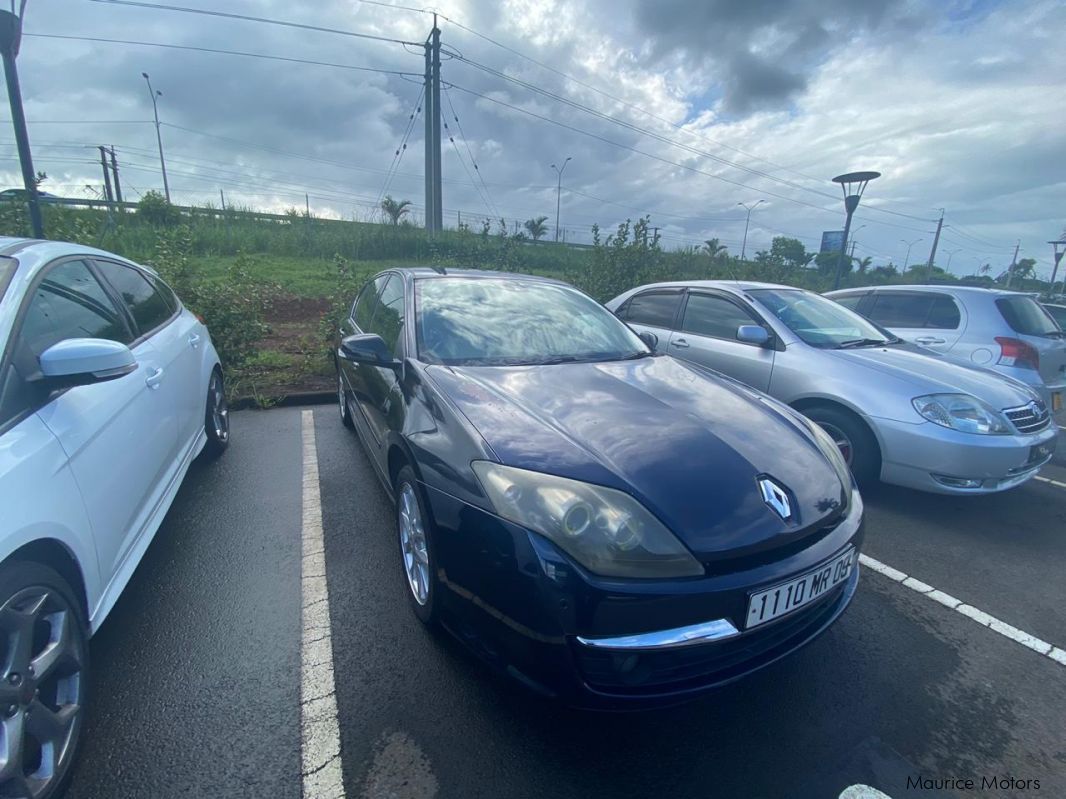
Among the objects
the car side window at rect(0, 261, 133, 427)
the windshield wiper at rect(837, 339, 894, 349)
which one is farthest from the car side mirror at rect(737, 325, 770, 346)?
the car side window at rect(0, 261, 133, 427)

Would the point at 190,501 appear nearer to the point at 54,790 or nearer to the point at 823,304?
the point at 54,790

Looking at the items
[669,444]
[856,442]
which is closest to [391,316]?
[669,444]

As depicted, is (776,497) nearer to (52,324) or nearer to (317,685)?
(317,685)

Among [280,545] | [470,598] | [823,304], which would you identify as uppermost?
[823,304]

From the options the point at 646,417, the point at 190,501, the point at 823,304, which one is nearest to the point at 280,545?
the point at 190,501

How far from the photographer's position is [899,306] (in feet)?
19.2

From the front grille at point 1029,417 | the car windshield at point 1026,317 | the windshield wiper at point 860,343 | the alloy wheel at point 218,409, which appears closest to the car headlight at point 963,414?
the front grille at point 1029,417

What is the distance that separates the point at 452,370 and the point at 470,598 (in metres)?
1.10

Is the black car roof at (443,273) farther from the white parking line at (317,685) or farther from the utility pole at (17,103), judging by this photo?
the utility pole at (17,103)

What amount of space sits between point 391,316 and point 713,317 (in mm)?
2969

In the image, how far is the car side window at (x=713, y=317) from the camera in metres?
4.51

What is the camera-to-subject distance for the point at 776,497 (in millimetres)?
1793

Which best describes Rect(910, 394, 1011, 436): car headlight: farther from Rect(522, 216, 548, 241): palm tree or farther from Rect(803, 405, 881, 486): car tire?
Rect(522, 216, 548, 241): palm tree

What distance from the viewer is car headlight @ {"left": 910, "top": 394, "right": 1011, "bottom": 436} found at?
3326 mm
